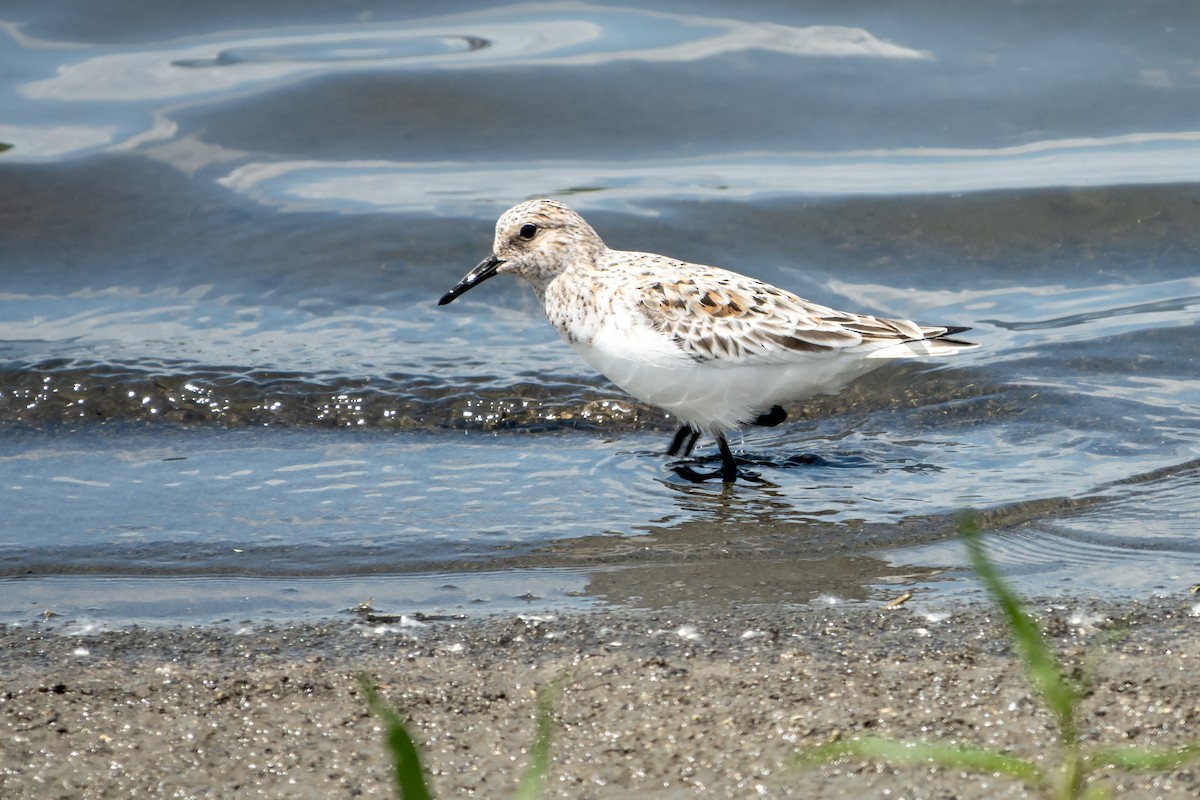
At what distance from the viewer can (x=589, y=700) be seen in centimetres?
358

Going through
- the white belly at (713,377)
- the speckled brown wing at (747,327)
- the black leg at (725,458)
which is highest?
the speckled brown wing at (747,327)

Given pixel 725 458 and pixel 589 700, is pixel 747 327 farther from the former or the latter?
pixel 589 700

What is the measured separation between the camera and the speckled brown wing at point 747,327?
5.98 meters

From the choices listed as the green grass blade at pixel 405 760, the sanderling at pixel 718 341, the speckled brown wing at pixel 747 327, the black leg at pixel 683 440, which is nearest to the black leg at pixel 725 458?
the sanderling at pixel 718 341

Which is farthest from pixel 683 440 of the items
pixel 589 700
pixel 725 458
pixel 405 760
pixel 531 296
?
pixel 405 760

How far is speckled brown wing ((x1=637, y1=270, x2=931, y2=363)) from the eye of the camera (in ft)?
19.6

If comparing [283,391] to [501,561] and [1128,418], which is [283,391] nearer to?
[501,561]

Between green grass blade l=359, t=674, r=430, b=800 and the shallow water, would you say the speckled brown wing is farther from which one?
green grass blade l=359, t=674, r=430, b=800

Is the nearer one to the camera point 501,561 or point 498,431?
point 501,561

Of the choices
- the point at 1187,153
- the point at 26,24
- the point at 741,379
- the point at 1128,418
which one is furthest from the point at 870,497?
the point at 26,24

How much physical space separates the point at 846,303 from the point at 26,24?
735 cm

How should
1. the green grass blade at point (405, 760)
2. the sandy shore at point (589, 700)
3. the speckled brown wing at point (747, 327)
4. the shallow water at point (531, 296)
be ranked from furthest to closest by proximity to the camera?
the speckled brown wing at point (747, 327)
the shallow water at point (531, 296)
the sandy shore at point (589, 700)
the green grass blade at point (405, 760)

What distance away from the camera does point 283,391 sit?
23.7 ft

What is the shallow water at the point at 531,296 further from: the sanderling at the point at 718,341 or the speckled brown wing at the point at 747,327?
the speckled brown wing at the point at 747,327
